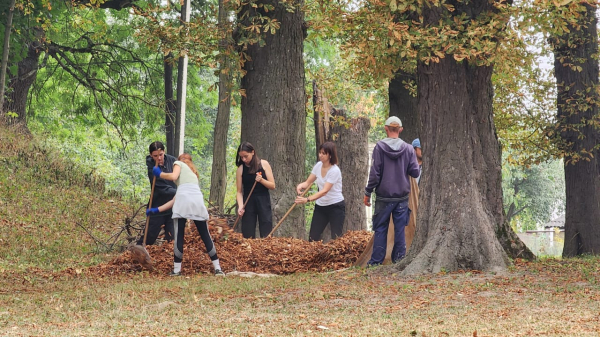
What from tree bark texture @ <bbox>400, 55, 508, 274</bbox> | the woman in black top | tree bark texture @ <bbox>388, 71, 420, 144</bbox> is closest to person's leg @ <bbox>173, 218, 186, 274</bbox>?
the woman in black top

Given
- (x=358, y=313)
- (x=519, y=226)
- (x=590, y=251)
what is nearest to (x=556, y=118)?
(x=590, y=251)

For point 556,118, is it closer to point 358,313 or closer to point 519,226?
point 358,313

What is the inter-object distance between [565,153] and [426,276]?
25.3 feet

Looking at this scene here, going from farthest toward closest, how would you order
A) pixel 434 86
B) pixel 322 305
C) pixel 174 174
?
pixel 174 174, pixel 434 86, pixel 322 305

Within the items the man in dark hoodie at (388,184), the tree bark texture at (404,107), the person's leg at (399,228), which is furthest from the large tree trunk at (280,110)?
the man in dark hoodie at (388,184)

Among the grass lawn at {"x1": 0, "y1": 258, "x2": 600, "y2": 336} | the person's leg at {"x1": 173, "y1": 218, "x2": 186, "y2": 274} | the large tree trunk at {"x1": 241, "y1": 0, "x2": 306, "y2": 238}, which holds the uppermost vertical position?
the large tree trunk at {"x1": 241, "y1": 0, "x2": 306, "y2": 238}

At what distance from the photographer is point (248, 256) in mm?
10430

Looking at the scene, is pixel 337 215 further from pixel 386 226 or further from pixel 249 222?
pixel 386 226

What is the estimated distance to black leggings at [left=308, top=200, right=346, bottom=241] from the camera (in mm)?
11375

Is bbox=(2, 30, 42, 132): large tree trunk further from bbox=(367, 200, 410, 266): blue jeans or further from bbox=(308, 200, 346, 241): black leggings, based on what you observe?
bbox=(367, 200, 410, 266): blue jeans

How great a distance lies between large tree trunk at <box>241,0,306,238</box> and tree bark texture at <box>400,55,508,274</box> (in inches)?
143

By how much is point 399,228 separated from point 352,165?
6883mm

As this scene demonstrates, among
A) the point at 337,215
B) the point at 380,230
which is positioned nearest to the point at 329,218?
the point at 337,215

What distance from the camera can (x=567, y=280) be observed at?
771 centimetres
